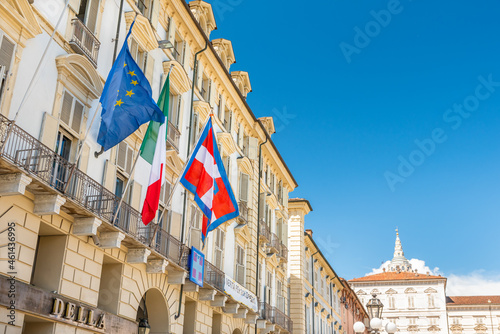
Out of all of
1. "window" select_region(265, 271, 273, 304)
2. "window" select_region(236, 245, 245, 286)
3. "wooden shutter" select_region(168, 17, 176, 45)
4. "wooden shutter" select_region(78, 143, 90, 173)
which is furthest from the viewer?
"window" select_region(265, 271, 273, 304)

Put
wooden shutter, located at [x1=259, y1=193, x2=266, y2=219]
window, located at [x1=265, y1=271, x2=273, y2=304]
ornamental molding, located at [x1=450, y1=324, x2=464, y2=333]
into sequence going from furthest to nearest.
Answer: ornamental molding, located at [x1=450, y1=324, x2=464, y2=333], wooden shutter, located at [x1=259, y1=193, x2=266, y2=219], window, located at [x1=265, y1=271, x2=273, y2=304]

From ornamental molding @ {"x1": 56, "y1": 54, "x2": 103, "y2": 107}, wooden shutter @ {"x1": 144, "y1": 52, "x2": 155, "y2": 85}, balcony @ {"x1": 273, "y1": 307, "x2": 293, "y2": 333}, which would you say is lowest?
balcony @ {"x1": 273, "y1": 307, "x2": 293, "y2": 333}

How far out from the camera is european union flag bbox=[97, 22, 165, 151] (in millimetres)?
14953

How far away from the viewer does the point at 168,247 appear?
19562mm

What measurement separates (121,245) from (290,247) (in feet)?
84.4

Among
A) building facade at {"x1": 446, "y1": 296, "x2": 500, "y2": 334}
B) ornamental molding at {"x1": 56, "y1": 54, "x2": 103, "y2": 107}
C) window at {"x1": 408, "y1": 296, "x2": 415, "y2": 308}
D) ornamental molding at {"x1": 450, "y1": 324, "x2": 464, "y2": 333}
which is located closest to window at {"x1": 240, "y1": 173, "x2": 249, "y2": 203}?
ornamental molding at {"x1": 56, "y1": 54, "x2": 103, "y2": 107}

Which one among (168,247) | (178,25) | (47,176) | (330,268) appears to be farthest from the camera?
(330,268)

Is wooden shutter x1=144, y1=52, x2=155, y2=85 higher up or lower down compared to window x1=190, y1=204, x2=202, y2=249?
higher up

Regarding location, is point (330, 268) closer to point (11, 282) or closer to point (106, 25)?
point (106, 25)

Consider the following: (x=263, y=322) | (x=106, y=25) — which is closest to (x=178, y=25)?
(x=106, y=25)

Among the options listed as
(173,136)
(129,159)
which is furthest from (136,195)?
(173,136)

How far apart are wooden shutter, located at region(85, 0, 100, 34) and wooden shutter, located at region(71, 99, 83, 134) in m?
2.47

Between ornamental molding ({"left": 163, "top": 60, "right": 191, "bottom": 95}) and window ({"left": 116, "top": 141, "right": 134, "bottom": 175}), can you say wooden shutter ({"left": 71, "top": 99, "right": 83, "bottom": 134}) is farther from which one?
ornamental molding ({"left": 163, "top": 60, "right": 191, "bottom": 95})

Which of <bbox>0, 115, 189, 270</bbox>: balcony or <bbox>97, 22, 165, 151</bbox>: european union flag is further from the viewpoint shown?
<bbox>97, 22, 165, 151</bbox>: european union flag
